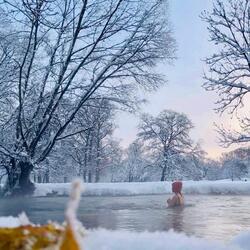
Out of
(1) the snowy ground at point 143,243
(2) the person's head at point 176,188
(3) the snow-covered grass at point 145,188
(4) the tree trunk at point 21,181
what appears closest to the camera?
(1) the snowy ground at point 143,243

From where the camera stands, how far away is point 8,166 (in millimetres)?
26906

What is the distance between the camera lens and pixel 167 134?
63594mm

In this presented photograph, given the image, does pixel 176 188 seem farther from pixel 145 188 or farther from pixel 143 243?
pixel 143 243

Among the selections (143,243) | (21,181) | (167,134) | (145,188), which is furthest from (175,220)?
(167,134)

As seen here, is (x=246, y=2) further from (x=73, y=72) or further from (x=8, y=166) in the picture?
(x=8, y=166)

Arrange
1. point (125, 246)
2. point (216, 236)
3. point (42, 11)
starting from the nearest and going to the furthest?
point (125, 246) < point (216, 236) < point (42, 11)

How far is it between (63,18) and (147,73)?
4887mm

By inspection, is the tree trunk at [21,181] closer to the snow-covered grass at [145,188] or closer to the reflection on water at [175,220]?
the snow-covered grass at [145,188]

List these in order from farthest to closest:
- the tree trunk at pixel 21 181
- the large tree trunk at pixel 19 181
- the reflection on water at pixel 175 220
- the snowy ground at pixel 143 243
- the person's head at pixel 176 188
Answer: the large tree trunk at pixel 19 181 → the tree trunk at pixel 21 181 → the person's head at pixel 176 188 → the reflection on water at pixel 175 220 → the snowy ground at pixel 143 243

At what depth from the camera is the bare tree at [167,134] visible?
209ft

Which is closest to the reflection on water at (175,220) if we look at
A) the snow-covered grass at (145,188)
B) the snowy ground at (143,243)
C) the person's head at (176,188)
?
the person's head at (176,188)

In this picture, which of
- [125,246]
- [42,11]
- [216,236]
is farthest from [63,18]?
[125,246]

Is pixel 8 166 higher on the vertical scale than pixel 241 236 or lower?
higher

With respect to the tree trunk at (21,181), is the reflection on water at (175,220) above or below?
below
